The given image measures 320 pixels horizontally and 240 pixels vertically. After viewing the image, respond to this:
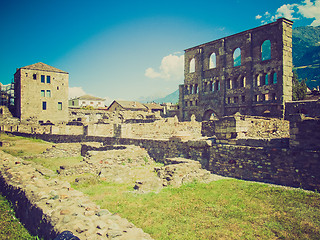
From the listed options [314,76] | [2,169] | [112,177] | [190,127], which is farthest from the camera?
[314,76]

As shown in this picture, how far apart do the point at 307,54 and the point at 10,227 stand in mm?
140770

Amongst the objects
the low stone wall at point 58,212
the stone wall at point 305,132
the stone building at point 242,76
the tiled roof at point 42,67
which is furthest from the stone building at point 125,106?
the low stone wall at point 58,212

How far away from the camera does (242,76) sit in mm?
33562

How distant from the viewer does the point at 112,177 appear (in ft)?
31.8

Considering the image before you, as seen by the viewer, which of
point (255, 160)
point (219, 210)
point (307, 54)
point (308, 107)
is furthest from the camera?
point (307, 54)

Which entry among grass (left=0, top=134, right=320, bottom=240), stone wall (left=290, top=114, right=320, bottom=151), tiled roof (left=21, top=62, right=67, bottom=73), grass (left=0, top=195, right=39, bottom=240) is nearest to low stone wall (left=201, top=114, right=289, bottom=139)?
stone wall (left=290, top=114, right=320, bottom=151)

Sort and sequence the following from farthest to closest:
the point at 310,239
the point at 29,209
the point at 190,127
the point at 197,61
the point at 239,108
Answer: the point at 197,61
the point at 239,108
the point at 190,127
the point at 29,209
the point at 310,239

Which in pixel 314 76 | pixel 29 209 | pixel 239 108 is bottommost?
pixel 29 209

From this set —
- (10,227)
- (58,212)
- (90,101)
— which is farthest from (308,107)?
(90,101)

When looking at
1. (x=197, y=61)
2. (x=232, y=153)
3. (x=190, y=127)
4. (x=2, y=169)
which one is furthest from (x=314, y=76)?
(x=2, y=169)

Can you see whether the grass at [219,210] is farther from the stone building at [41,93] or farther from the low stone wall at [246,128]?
the stone building at [41,93]

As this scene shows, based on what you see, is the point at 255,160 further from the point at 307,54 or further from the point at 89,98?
the point at 307,54

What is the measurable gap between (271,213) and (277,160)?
10.5ft

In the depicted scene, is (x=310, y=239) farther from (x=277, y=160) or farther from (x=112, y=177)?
(x=112, y=177)
